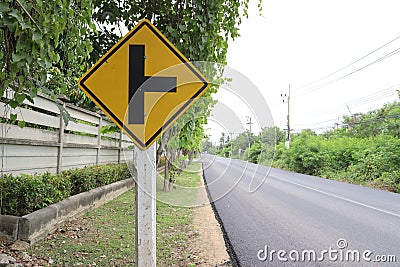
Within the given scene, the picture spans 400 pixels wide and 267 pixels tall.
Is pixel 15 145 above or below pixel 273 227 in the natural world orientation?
above

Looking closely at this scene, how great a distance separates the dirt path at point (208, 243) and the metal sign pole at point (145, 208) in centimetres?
168

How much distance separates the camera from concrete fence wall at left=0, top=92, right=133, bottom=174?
4770mm

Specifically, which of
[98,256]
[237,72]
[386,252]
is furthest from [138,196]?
[386,252]

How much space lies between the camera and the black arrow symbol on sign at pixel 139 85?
2572 millimetres

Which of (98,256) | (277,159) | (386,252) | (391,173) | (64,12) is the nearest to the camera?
(64,12)

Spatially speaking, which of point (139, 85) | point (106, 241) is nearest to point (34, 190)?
point (106, 241)

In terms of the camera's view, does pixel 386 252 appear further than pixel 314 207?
No

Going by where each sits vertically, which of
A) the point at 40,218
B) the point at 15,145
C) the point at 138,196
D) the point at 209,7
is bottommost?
the point at 40,218

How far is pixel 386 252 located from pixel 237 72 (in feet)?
12.1

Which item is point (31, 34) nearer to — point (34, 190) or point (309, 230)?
point (34, 190)

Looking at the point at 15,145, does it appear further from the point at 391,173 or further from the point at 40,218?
the point at 391,173

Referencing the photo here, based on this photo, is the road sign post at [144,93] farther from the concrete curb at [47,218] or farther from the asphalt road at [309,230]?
the concrete curb at [47,218]

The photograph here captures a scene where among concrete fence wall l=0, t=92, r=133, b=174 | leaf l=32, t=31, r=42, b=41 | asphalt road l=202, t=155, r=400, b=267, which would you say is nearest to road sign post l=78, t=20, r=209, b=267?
leaf l=32, t=31, r=42, b=41

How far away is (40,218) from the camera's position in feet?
14.2
